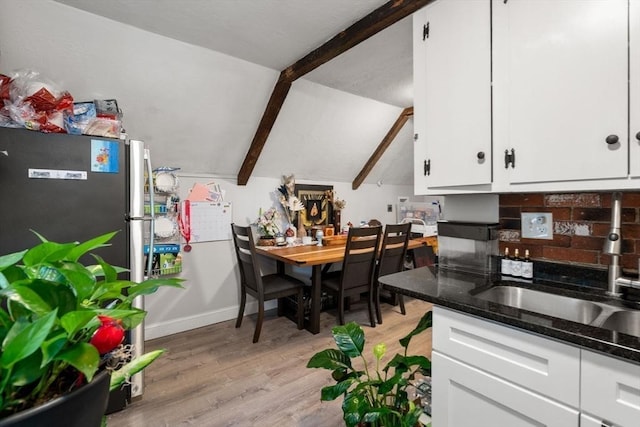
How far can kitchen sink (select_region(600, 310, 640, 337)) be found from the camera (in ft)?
3.46

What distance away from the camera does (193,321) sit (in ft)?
9.64

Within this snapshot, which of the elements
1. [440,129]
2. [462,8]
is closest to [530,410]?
[440,129]

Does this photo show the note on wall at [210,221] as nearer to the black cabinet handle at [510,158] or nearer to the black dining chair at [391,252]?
the black dining chair at [391,252]

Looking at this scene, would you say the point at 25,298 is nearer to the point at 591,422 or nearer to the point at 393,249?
the point at 591,422

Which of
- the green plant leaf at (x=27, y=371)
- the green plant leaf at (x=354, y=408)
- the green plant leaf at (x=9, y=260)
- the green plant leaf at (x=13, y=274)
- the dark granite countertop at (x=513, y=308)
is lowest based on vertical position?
the green plant leaf at (x=354, y=408)

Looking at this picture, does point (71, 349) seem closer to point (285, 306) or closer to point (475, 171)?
point (475, 171)

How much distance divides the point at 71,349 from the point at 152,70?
7.82 ft

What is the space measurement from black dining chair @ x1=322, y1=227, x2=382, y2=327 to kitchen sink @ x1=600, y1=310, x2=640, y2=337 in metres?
1.70

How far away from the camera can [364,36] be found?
6.22ft

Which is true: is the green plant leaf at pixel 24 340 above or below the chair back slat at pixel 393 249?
above

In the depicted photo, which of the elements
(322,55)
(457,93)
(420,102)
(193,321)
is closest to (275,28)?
(322,55)

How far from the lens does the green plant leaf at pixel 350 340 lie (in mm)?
1306

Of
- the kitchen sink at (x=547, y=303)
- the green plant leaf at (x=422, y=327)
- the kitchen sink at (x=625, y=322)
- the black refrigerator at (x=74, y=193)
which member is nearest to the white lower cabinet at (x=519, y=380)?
the green plant leaf at (x=422, y=327)

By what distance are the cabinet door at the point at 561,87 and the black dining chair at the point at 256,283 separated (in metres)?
2.01
